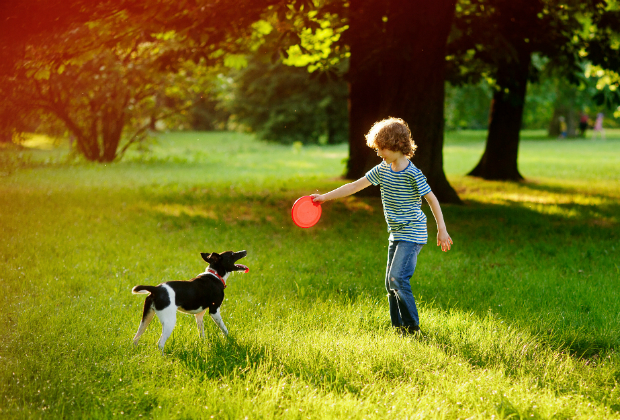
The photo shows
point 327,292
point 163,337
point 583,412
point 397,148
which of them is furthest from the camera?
point 327,292

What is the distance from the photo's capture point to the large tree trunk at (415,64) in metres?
10.3

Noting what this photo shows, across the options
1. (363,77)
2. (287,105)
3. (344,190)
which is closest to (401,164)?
(344,190)

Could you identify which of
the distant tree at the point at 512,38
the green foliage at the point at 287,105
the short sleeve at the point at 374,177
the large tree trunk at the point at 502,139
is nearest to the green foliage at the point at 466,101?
the green foliage at the point at 287,105

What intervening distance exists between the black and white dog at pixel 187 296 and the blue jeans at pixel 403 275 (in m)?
1.28

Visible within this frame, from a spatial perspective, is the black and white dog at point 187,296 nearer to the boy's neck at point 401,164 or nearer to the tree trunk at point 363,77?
the boy's neck at point 401,164

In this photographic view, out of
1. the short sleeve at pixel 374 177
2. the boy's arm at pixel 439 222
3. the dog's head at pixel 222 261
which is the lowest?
the dog's head at pixel 222 261

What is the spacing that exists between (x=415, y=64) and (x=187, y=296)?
7.91m

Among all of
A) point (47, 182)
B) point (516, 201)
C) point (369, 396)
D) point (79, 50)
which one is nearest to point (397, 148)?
point (369, 396)

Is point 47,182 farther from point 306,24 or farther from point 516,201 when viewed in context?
point 516,201

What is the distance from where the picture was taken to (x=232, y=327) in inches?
196

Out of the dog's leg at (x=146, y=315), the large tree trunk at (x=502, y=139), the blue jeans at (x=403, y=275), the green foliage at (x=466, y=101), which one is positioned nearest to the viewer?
the dog's leg at (x=146, y=315)

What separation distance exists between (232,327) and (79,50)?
6180mm

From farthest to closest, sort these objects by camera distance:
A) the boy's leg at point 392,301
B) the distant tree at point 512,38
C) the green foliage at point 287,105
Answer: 1. the green foliage at point 287,105
2. the distant tree at point 512,38
3. the boy's leg at point 392,301

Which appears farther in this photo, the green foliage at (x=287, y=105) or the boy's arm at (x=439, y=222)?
the green foliage at (x=287, y=105)
